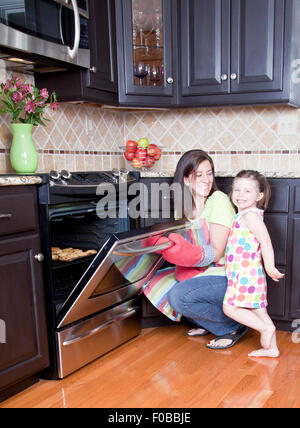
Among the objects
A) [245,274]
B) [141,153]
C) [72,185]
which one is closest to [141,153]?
[141,153]

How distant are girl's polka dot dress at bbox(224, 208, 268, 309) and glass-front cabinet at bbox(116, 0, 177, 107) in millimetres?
1001

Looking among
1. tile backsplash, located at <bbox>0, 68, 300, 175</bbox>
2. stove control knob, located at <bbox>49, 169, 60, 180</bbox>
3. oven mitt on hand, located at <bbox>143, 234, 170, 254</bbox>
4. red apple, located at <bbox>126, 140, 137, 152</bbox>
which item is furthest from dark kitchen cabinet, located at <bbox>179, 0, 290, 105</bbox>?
stove control knob, located at <bbox>49, 169, 60, 180</bbox>

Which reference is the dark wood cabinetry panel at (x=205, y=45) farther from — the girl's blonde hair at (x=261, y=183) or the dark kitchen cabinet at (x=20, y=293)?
the dark kitchen cabinet at (x=20, y=293)

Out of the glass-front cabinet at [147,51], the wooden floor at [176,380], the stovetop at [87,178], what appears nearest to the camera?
the wooden floor at [176,380]

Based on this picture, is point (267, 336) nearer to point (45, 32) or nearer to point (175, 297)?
point (175, 297)

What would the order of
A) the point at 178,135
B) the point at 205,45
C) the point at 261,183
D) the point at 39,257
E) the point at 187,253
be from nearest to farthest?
the point at 39,257, the point at 187,253, the point at 261,183, the point at 205,45, the point at 178,135

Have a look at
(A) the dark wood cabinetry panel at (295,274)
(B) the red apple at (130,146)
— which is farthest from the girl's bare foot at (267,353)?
(B) the red apple at (130,146)

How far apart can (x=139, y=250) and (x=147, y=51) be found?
4.32 feet

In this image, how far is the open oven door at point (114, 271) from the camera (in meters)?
1.73

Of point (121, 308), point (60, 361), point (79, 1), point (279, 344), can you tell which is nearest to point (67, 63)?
point (79, 1)

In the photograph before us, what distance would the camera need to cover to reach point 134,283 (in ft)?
7.06

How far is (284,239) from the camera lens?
89.4 inches

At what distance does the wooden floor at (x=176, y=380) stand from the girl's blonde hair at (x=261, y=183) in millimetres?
720

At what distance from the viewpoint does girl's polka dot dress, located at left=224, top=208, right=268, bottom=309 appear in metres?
2.03
